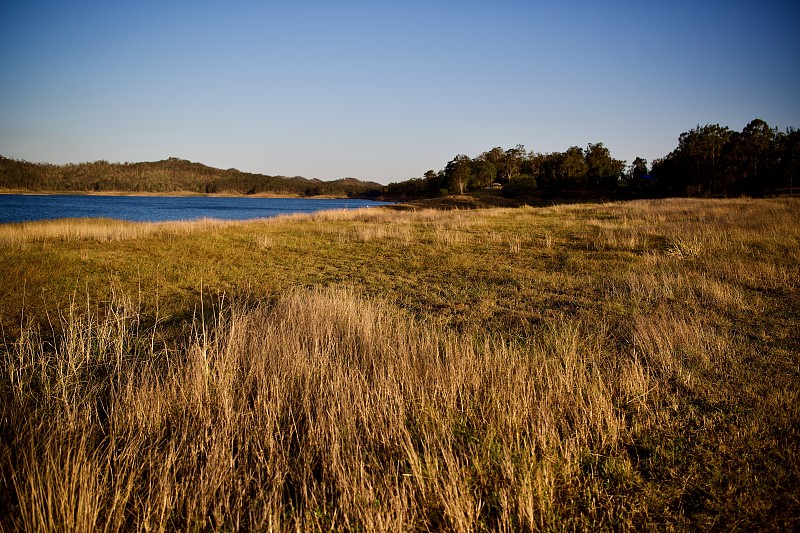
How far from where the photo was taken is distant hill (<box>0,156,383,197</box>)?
116 meters

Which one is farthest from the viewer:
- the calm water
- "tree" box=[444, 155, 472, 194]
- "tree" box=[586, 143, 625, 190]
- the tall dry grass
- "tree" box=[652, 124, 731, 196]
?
"tree" box=[444, 155, 472, 194]

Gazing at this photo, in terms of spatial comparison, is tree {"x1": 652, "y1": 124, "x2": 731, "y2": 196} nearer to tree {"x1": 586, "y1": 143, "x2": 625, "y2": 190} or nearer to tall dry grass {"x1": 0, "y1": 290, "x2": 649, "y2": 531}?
tree {"x1": 586, "y1": 143, "x2": 625, "y2": 190}

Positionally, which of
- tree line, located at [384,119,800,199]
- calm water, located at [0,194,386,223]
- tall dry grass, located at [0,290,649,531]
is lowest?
tall dry grass, located at [0,290,649,531]

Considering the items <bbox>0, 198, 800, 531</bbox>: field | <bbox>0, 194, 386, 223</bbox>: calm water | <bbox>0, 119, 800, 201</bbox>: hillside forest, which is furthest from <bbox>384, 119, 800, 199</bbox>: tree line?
<bbox>0, 198, 800, 531</bbox>: field

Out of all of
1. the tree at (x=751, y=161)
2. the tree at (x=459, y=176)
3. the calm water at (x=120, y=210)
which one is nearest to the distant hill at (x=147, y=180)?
the calm water at (x=120, y=210)

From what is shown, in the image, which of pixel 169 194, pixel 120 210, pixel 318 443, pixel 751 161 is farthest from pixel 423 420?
pixel 169 194

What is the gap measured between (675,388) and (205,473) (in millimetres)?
4583

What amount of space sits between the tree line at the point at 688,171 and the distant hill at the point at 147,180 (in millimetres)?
108985

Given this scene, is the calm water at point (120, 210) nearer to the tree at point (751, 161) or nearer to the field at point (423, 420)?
the field at point (423, 420)

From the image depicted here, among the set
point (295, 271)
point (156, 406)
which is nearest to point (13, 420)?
point (156, 406)

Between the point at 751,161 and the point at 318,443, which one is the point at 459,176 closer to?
the point at 751,161

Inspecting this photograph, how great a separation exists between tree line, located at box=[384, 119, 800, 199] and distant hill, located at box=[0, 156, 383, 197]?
358 ft

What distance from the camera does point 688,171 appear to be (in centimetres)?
4938

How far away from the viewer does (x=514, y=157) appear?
3723 inches
